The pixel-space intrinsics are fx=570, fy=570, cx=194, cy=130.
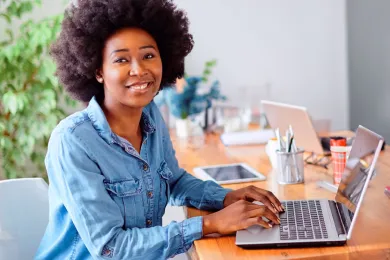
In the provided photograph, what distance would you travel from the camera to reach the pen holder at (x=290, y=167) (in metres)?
1.78

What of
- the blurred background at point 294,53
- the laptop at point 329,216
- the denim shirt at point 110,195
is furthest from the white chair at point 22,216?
the blurred background at point 294,53

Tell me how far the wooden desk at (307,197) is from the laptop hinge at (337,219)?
0.03 m

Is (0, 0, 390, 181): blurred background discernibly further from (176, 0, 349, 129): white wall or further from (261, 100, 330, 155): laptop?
(261, 100, 330, 155): laptop

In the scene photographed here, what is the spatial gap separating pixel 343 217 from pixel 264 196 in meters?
0.23

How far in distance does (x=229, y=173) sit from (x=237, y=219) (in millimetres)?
668

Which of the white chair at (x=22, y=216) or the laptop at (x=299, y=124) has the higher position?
the laptop at (x=299, y=124)

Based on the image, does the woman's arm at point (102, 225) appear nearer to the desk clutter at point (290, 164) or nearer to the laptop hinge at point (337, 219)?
the laptop hinge at point (337, 219)

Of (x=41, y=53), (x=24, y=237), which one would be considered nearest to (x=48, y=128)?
(x=41, y=53)

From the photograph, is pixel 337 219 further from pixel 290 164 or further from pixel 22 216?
pixel 22 216

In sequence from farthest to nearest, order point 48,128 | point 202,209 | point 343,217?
1. point 48,128
2. point 202,209
3. point 343,217

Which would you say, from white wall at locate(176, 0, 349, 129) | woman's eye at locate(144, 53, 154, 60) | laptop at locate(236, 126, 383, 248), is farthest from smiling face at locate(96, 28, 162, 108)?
white wall at locate(176, 0, 349, 129)

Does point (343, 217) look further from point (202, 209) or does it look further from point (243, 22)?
point (243, 22)

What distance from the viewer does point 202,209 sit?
5.20 feet

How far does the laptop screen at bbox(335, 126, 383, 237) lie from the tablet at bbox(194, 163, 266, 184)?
0.43m
